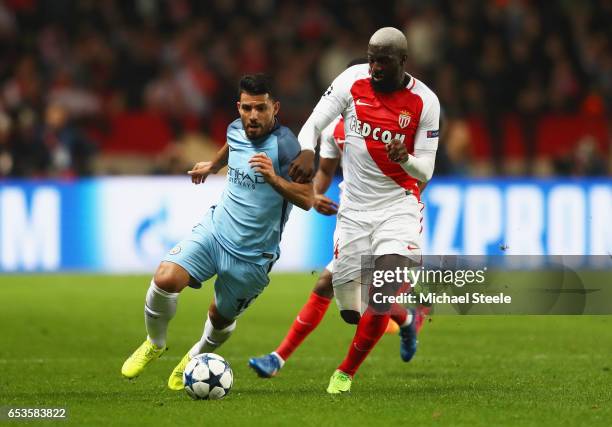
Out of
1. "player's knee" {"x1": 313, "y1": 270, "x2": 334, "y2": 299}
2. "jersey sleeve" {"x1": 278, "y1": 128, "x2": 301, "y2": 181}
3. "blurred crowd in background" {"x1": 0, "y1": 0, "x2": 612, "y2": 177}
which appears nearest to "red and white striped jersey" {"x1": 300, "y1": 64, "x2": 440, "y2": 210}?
"jersey sleeve" {"x1": 278, "y1": 128, "x2": 301, "y2": 181}

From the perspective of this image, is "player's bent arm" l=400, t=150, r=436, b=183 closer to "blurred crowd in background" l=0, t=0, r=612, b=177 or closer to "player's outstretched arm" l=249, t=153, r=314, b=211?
"player's outstretched arm" l=249, t=153, r=314, b=211

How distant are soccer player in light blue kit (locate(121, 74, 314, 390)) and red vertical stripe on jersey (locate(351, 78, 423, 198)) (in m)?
0.48

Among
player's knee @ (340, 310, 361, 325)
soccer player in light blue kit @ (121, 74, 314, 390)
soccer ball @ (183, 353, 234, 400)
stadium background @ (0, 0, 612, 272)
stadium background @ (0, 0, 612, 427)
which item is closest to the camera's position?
soccer ball @ (183, 353, 234, 400)

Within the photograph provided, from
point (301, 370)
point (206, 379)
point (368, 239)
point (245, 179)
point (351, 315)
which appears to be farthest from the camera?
point (301, 370)

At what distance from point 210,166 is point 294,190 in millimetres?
979

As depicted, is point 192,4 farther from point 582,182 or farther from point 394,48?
point 394,48

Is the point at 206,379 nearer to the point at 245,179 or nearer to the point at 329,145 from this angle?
the point at 245,179

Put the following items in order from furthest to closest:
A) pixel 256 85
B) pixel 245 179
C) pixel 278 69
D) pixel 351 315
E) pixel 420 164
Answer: pixel 278 69, pixel 351 315, pixel 245 179, pixel 256 85, pixel 420 164

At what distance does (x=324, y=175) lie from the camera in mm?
9562

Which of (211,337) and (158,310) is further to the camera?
(211,337)

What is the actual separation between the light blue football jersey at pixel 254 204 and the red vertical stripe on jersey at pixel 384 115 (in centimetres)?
48

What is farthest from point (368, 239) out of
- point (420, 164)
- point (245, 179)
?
point (245, 179)

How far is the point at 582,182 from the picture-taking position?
55.3ft

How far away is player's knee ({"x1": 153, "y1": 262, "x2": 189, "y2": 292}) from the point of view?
8.16 metres
